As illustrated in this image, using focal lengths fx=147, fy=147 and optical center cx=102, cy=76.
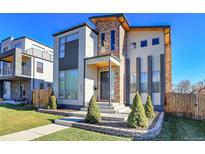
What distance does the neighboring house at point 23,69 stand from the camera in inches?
671

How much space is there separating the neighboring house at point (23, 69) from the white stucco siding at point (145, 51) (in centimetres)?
1251

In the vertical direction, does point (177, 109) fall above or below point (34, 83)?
below

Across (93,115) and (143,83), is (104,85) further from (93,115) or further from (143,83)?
(93,115)

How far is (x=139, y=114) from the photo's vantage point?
21.3ft

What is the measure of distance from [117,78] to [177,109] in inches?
199

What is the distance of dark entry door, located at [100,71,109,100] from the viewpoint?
12.5 m

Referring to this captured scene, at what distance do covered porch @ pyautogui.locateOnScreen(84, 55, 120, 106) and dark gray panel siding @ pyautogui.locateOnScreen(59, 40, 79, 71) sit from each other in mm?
1279

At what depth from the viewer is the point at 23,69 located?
18484 mm

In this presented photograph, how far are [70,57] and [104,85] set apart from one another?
Answer: 3.75m

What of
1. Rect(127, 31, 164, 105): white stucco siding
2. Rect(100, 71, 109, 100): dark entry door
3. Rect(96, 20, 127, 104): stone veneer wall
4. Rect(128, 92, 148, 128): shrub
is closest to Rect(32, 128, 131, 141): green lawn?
Rect(128, 92, 148, 128): shrub

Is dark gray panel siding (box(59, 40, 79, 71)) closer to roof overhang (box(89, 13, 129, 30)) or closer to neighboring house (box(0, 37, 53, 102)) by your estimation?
roof overhang (box(89, 13, 129, 30))
